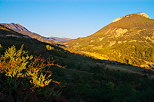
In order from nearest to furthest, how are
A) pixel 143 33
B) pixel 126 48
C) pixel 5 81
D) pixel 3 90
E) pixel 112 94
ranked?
pixel 3 90 < pixel 5 81 < pixel 112 94 < pixel 126 48 < pixel 143 33

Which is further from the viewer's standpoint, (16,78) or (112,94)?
(112,94)

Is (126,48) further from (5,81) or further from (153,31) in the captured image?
(5,81)

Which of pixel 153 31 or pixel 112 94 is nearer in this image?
pixel 112 94

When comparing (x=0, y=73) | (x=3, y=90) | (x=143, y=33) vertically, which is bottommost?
(x=3, y=90)

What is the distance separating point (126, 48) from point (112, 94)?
344 feet

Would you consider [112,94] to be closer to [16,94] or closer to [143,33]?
[16,94]

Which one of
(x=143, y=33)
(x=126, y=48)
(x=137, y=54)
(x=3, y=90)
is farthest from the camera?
(x=143, y=33)

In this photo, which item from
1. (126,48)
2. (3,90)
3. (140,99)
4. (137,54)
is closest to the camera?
(3,90)

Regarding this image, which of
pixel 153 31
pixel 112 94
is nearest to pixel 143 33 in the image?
pixel 153 31

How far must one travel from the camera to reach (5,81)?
5949 millimetres

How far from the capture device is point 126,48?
104 metres

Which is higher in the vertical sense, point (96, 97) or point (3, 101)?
point (3, 101)

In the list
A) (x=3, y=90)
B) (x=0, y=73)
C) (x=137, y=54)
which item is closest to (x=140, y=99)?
(x=3, y=90)

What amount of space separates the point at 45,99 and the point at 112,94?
4390 millimetres
